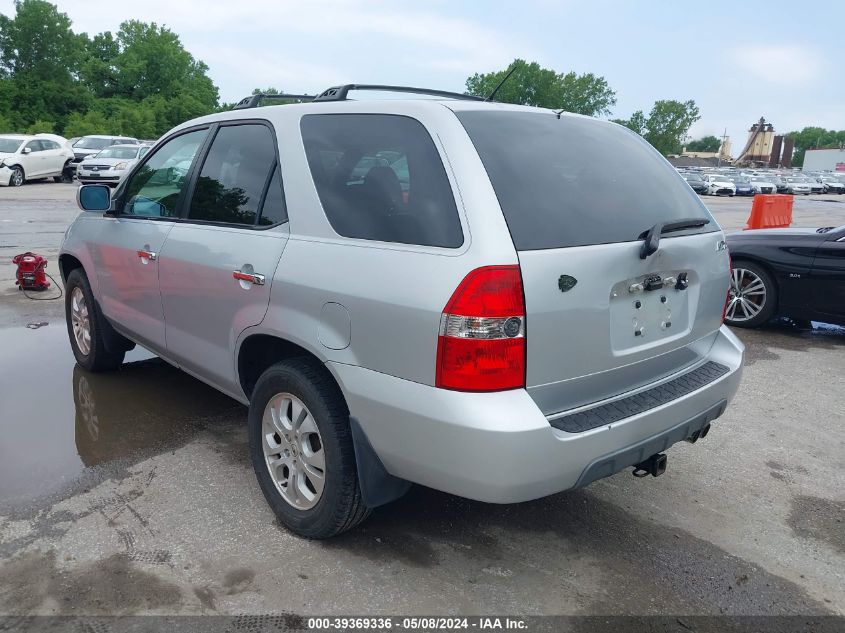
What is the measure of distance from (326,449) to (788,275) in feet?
18.3

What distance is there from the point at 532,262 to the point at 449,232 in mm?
303

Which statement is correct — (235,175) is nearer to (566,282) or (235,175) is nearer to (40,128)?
(566,282)

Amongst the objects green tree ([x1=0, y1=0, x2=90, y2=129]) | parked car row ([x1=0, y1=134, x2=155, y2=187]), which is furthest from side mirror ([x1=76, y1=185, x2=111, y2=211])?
green tree ([x1=0, y1=0, x2=90, y2=129])

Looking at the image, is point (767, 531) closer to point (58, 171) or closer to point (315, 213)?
point (315, 213)

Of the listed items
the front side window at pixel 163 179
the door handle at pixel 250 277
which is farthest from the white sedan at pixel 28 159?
the door handle at pixel 250 277

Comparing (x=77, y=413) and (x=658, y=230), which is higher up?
(x=658, y=230)

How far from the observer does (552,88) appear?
361 feet

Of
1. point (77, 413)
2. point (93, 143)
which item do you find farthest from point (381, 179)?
point (93, 143)

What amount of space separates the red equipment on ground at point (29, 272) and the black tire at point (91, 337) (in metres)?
2.59

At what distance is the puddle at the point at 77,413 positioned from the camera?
3.60m

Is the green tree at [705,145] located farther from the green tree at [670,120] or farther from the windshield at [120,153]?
the windshield at [120,153]

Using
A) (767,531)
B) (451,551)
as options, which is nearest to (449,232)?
(451,551)

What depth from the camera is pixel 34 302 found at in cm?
710

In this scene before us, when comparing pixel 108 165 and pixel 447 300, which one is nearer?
pixel 447 300
